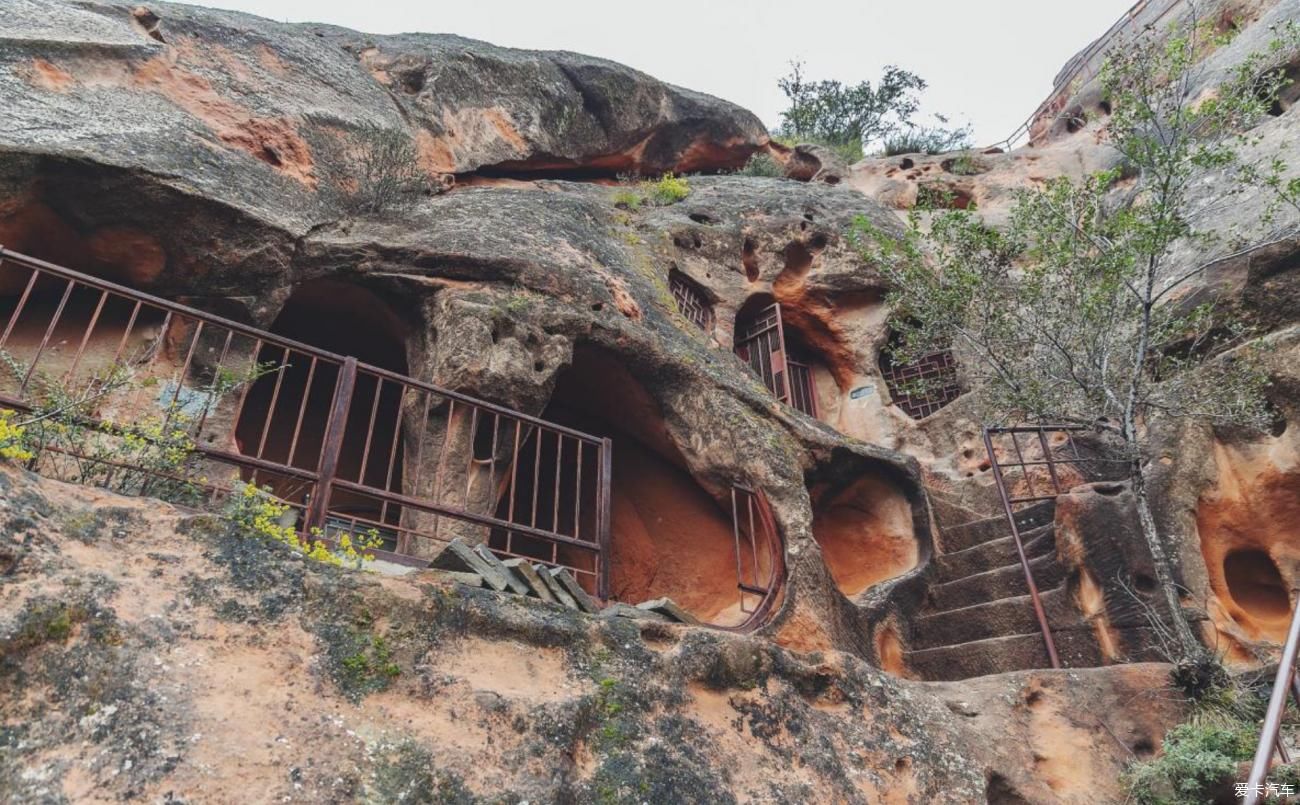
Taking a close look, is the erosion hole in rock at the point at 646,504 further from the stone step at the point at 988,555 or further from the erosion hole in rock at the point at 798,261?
the erosion hole in rock at the point at 798,261

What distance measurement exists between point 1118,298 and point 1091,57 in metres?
16.8

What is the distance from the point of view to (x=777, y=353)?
1258 centimetres

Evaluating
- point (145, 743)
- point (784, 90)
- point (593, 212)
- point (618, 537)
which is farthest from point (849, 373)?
point (784, 90)

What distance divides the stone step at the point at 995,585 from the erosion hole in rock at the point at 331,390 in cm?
526

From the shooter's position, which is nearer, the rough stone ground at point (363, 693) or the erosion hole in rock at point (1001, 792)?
the rough stone ground at point (363, 693)

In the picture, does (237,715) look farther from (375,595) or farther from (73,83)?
(73,83)

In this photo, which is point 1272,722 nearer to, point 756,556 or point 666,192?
point 756,556

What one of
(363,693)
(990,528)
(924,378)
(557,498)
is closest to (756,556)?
(557,498)

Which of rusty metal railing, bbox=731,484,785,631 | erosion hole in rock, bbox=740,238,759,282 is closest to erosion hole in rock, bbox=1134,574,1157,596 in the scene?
rusty metal railing, bbox=731,484,785,631

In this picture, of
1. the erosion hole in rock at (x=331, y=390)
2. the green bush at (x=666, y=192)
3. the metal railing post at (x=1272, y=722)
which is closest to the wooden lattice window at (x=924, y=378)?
the green bush at (x=666, y=192)

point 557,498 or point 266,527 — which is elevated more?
point 557,498

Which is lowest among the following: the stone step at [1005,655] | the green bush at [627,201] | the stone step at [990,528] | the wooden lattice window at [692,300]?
the stone step at [1005,655]

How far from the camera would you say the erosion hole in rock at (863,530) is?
9.11 meters

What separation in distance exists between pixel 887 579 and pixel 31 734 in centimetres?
737
